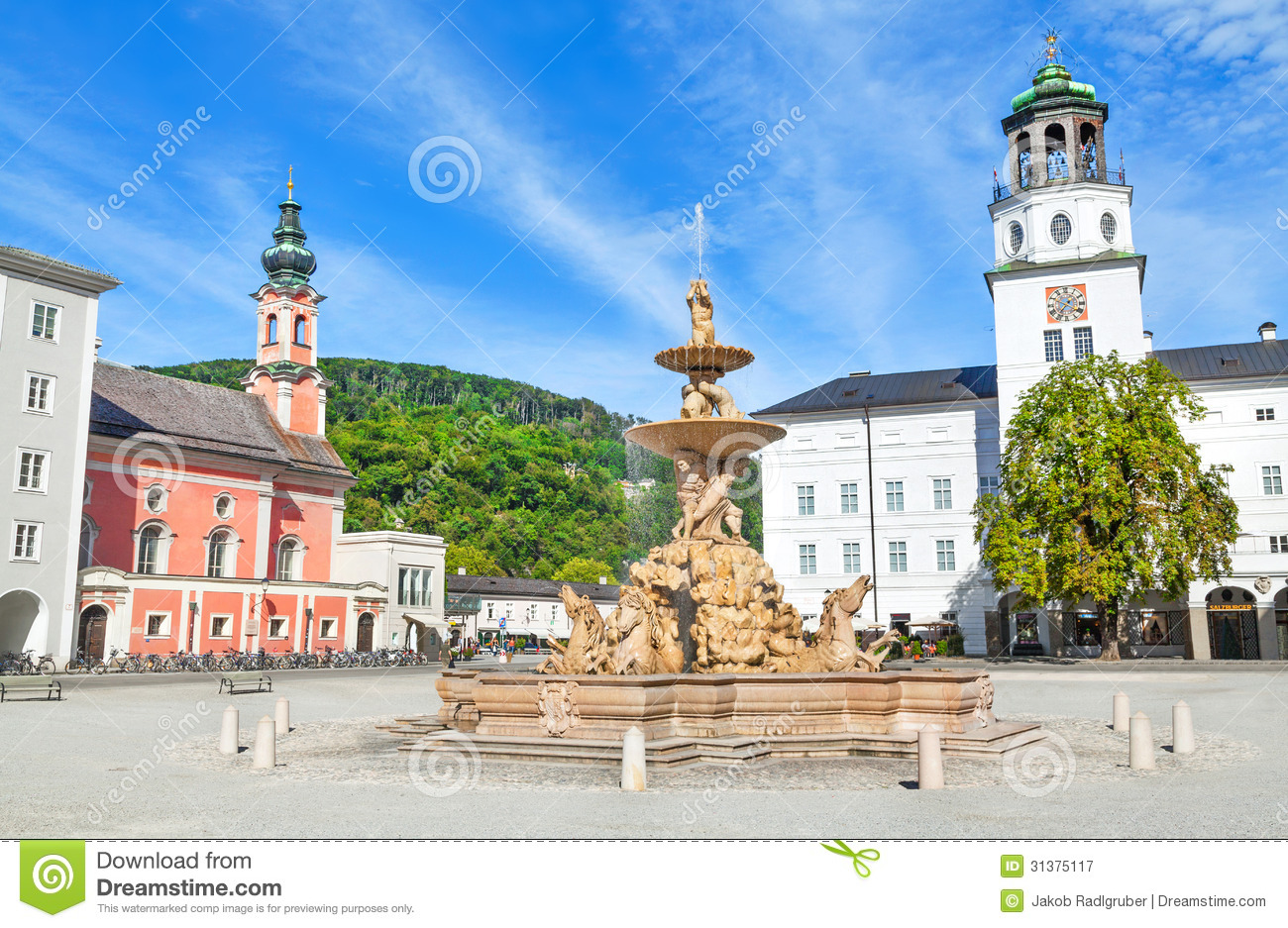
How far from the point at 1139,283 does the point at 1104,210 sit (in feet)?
13.2

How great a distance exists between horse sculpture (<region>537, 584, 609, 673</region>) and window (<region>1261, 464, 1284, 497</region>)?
45227mm

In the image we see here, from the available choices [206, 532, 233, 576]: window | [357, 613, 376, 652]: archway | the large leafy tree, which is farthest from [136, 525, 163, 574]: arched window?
the large leafy tree

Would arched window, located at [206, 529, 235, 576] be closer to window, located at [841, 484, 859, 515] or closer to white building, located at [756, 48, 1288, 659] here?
white building, located at [756, 48, 1288, 659]

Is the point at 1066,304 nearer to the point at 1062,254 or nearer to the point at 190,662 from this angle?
the point at 1062,254

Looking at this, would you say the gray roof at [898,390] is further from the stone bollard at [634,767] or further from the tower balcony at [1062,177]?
the stone bollard at [634,767]

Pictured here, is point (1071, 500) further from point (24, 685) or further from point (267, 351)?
point (267, 351)

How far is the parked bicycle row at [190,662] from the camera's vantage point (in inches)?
1373

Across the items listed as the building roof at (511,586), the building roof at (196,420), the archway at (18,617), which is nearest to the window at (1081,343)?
the building roof at (511,586)

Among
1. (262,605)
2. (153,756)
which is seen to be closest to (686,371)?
(153,756)

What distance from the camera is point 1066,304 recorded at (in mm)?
50094

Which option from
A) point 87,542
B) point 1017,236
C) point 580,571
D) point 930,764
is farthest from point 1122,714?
point 580,571

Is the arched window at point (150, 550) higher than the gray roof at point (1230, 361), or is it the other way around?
the gray roof at point (1230, 361)

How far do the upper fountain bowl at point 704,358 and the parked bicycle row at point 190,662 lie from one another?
26620mm

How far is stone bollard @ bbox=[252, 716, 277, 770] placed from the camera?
11.7 meters
